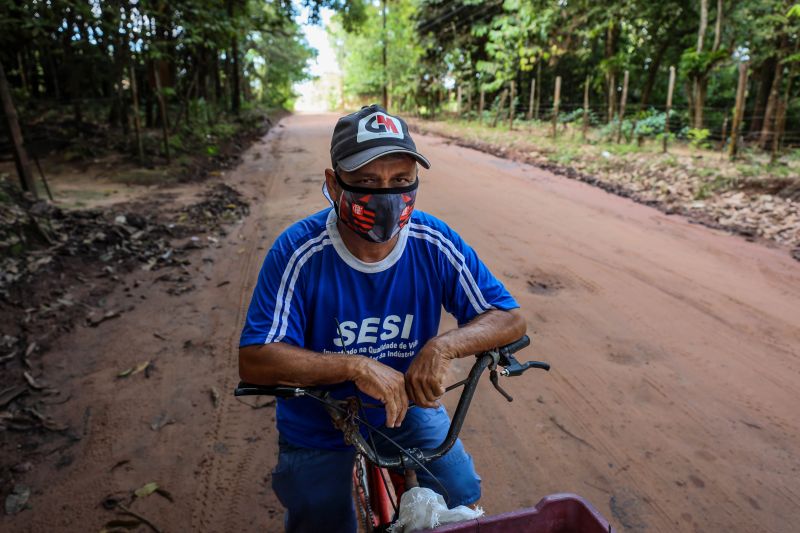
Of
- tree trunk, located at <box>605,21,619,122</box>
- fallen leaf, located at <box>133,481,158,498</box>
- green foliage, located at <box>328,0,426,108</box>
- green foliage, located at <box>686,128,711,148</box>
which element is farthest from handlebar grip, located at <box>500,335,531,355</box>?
green foliage, located at <box>328,0,426,108</box>

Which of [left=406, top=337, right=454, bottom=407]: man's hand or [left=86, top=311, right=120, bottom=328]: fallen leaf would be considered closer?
[left=406, top=337, right=454, bottom=407]: man's hand

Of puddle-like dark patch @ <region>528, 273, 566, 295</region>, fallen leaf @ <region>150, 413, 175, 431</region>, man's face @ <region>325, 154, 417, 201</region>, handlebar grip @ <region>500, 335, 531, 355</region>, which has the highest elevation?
man's face @ <region>325, 154, 417, 201</region>

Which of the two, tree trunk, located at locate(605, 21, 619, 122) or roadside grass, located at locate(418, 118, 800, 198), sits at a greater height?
tree trunk, located at locate(605, 21, 619, 122)

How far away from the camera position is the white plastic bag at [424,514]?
129 cm

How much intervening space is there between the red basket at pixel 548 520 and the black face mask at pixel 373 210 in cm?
100

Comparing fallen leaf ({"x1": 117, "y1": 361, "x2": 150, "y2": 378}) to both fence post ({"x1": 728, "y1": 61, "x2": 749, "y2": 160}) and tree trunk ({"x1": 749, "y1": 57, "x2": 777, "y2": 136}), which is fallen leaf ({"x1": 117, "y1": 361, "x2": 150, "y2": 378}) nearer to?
fence post ({"x1": 728, "y1": 61, "x2": 749, "y2": 160})

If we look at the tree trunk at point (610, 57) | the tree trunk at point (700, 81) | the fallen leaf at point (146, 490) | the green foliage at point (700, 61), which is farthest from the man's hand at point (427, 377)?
the tree trunk at point (610, 57)

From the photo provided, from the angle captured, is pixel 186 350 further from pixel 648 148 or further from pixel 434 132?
pixel 434 132

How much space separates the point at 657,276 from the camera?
5.54 m

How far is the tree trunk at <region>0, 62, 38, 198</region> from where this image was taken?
724 cm

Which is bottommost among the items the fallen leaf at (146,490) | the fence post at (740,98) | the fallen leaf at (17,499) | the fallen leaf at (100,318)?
the fallen leaf at (17,499)

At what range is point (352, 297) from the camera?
6.12ft

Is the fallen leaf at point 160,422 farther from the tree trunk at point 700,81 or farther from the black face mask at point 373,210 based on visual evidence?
the tree trunk at point 700,81

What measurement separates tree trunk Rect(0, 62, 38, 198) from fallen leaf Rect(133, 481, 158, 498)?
6.71 metres
